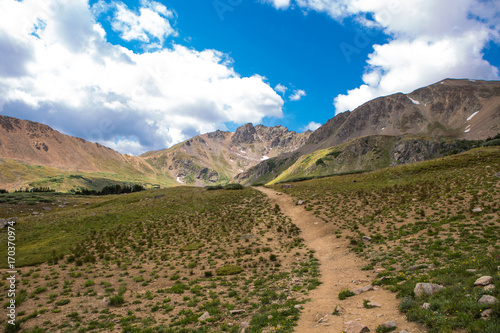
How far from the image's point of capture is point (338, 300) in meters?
14.0

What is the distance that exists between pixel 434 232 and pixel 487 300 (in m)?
16.9

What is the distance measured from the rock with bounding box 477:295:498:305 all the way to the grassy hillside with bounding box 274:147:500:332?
0.24m

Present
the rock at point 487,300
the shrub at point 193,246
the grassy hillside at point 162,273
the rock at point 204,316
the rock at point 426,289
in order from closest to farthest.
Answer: the rock at point 487,300
the rock at point 426,289
the rock at point 204,316
the grassy hillside at point 162,273
the shrub at point 193,246

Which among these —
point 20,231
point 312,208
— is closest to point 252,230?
point 312,208

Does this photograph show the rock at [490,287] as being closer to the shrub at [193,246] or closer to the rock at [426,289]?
the rock at [426,289]

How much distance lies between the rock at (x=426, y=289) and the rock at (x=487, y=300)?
7.52 feet

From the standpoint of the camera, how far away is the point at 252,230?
115ft

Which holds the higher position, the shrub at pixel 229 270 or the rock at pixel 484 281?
the rock at pixel 484 281

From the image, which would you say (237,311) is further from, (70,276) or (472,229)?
(472,229)

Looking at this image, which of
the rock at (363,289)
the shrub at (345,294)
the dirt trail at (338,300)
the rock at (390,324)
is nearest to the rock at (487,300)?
the dirt trail at (338,300)

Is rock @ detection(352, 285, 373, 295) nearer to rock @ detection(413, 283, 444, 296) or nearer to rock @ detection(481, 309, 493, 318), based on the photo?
rock @ detection(413, 283, 444, 296)

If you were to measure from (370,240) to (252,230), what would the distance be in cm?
1681

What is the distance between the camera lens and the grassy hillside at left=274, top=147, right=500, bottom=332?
9.42 meters

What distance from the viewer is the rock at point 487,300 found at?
330 inches
